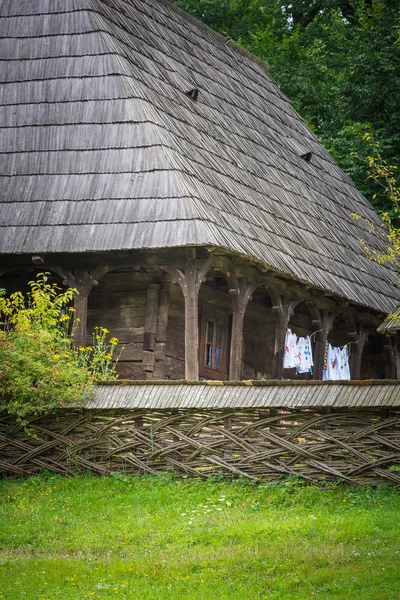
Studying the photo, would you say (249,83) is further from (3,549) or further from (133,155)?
(3,549)

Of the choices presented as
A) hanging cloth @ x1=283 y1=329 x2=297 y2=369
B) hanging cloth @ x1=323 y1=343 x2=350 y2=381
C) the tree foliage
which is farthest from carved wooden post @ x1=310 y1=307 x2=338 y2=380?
the tree foliage

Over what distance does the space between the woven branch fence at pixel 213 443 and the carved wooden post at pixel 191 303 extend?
3.41m

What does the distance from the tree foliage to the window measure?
17.3 ft

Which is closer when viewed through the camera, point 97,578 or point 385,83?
point 97,578

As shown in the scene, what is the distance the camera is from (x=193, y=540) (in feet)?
31.0

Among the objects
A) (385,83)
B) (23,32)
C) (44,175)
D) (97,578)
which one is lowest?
(97,578)

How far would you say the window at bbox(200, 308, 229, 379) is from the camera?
18.7 m

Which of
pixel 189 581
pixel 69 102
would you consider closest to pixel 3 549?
pixel 189 581

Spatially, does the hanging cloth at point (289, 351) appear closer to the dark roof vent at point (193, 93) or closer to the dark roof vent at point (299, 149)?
the dark roof vent at point (193, 93)

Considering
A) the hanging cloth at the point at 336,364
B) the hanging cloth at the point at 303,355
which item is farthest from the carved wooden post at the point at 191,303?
the hanging cloth at the point at 336,364

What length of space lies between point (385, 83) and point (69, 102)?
41.1ft

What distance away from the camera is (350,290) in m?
19.5

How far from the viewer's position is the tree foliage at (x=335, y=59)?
92.0ft

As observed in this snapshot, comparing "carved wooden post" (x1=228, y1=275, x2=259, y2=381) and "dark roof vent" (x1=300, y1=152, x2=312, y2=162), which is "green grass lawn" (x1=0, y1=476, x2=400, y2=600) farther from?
"dark roof vent" (x1=300, y1=152, x2=312, y2=162)
